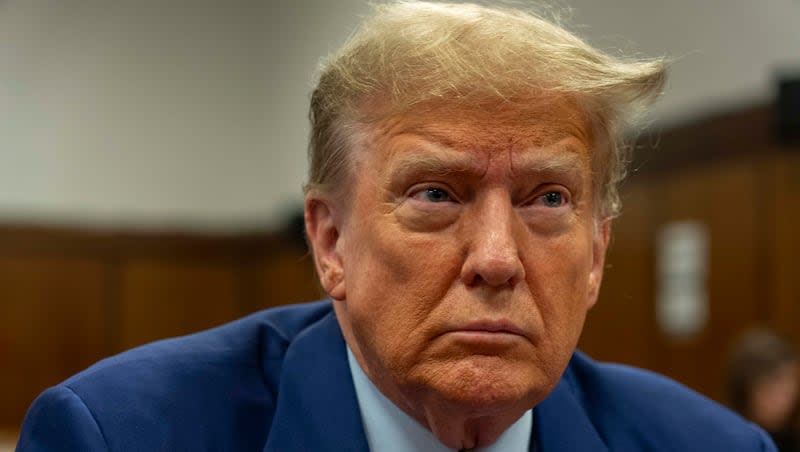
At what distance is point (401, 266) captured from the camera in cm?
175

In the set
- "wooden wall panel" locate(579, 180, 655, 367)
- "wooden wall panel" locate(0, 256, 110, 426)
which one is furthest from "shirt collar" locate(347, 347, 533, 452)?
"wooden wall panel" locate(0, 256, 110, 426)

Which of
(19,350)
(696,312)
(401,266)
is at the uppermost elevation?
(401,266)

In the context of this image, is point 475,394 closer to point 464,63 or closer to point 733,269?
point 464,63

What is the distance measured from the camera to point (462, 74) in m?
1.74

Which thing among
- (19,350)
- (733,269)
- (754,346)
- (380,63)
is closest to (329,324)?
(380,63)

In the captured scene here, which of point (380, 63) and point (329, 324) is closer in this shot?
point (380, 63)

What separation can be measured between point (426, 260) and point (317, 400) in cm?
36

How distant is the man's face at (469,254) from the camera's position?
1717 millimetres

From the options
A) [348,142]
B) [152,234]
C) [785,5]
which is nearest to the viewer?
[348,142]

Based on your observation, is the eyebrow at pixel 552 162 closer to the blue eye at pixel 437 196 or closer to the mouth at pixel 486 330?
the blue eye at pixel 437 196

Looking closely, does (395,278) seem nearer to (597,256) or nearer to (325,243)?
(325,243)

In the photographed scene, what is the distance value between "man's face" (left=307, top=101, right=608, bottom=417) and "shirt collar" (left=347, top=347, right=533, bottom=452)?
0.11 m

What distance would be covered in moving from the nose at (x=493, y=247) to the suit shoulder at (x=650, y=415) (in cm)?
57

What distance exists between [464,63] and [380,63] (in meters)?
0.14
